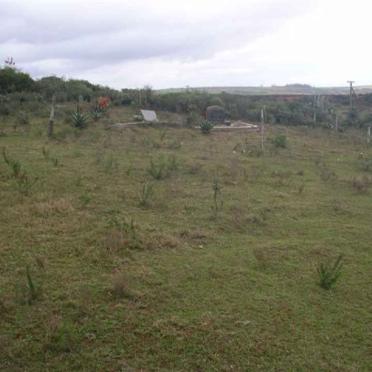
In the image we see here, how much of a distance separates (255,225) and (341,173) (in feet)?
16.5

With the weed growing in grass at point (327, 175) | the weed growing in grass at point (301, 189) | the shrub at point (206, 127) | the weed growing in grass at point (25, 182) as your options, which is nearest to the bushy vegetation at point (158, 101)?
the shrub at point (206, 127)

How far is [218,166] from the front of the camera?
9820 millimetres

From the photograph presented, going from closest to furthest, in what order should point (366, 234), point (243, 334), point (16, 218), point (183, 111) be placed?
point (243, 334) < point (16, 218) < point (366, 234) < point (183, 111)

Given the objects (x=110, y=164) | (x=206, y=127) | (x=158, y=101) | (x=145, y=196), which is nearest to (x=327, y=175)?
(x=110, y=164)

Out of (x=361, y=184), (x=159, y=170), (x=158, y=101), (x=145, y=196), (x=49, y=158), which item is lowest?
(x=361, y=184)

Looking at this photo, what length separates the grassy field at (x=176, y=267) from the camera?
10.7 feet

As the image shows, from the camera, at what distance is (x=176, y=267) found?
183 inches

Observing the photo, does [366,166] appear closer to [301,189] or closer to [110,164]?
[301,189]

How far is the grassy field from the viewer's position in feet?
10.7

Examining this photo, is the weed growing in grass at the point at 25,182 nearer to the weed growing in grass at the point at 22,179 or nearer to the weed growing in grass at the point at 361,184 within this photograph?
the weed growing in grass at the point at 22,179

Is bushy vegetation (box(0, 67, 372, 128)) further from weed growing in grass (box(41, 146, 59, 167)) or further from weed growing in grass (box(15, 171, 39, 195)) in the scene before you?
weed growing in grass (box(15, 171, 39, 195))

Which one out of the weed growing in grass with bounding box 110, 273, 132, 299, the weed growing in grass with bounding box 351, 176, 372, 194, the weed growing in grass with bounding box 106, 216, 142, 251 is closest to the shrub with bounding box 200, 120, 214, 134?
the weed growing in grass with bounding box 351, 176, 372, 194

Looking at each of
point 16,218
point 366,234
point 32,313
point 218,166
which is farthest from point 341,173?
point 32,313

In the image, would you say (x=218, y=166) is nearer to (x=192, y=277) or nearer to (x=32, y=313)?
(x=192, y=277)
